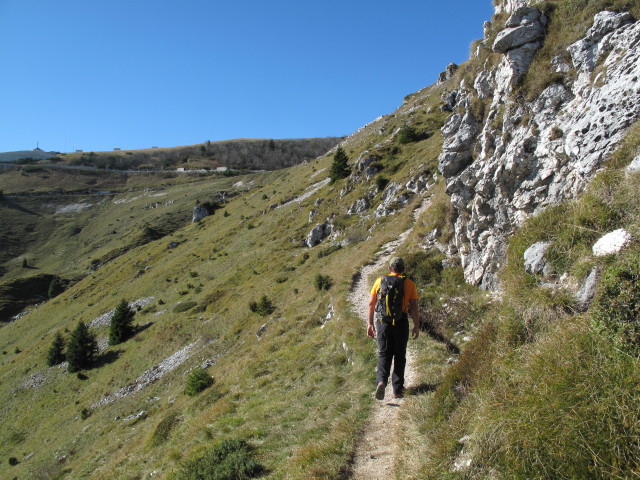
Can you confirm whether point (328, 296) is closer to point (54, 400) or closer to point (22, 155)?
point (54, 400)

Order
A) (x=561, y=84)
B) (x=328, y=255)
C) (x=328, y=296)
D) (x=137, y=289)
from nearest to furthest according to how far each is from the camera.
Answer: (x=561, y=84)
(x=328, y=296)
(x=328, y=255)
(x=137, y=289)

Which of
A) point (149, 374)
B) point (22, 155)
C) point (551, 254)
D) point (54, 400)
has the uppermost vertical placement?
point (22, 155)

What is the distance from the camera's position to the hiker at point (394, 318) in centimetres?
761

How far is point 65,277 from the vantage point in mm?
86062

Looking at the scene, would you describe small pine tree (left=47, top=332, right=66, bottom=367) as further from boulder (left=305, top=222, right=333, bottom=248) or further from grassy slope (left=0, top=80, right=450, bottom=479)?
boulder (left=305, top=222, right=333, bottom=248)

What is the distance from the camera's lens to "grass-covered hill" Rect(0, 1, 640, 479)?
15.6 ft

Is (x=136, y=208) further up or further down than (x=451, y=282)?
further up

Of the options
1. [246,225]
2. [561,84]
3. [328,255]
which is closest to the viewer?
[561,84]

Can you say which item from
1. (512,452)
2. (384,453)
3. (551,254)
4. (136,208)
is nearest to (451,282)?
(551,254)

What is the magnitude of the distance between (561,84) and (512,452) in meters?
11.3

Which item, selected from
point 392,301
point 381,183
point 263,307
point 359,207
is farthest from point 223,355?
point 381,183

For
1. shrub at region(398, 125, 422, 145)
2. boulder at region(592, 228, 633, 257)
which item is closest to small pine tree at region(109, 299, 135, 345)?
shrub at region(398, 125, 422, 145)

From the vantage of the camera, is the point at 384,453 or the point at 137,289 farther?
the point at 137,289

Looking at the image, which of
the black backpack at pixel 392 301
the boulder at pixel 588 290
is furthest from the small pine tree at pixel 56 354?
the boulder at pixel 588 290
